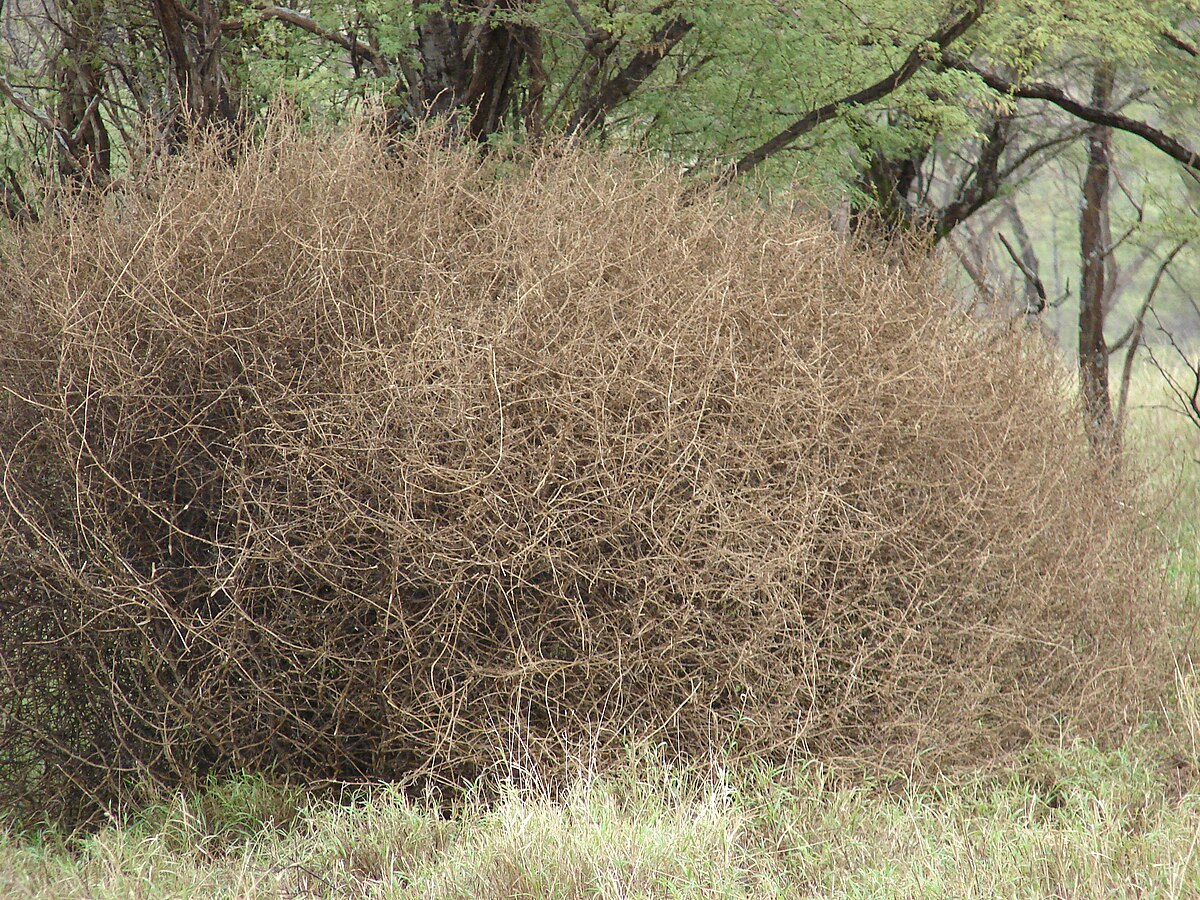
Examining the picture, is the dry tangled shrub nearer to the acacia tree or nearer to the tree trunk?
the acacia tree

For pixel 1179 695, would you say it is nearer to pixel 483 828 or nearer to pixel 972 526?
pixel 972 526

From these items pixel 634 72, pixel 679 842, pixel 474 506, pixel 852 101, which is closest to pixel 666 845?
pixel 679 842

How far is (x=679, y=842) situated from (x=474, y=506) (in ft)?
4.02

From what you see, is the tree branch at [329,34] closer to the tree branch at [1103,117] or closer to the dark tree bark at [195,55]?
the dark tree bark at [195,55]

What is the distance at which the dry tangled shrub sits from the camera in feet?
13.4

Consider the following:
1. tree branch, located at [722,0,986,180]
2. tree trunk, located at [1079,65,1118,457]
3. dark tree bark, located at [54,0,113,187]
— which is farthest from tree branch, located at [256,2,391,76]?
tree trunk, located at [1079,65,1118,457]

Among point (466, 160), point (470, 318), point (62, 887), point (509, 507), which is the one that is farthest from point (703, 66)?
point (62, 887)

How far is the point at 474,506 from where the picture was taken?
398 centimetres

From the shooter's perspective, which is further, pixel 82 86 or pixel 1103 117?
pixel 1103 117

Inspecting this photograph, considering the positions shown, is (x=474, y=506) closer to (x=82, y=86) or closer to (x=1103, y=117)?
(x=82, y=86)

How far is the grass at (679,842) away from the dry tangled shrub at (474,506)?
0.16 m

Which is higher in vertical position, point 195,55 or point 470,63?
point 470,63

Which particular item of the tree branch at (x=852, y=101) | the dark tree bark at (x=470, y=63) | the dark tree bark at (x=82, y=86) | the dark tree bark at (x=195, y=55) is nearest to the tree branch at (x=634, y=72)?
the dark tree bark at (x=470, y=63)

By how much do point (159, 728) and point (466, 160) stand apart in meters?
2.53
